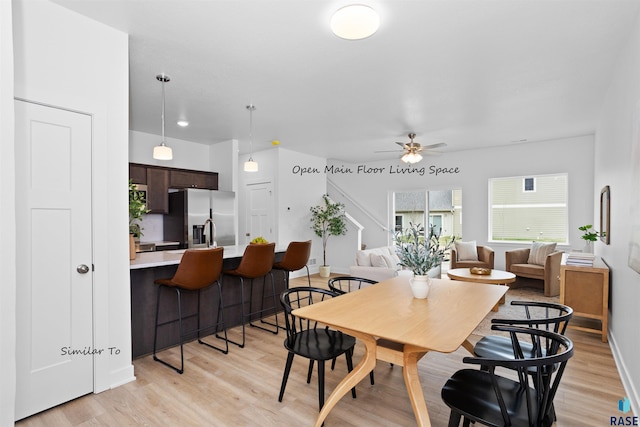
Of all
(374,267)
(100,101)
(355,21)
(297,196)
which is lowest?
(374,267)

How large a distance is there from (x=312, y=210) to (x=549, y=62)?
16.7 ft

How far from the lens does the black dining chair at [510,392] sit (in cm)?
136

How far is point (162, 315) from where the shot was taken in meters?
3.24

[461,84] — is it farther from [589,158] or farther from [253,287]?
[589,158]

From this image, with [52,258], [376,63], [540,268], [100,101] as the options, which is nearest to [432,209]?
[540,268]

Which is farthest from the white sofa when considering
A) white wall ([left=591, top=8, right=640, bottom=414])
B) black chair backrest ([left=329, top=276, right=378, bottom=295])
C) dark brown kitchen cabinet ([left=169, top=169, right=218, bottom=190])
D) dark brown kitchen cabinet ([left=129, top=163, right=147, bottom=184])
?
dark brown kitchen cabinet ([left=129, top=163, right=147, bottom=184])

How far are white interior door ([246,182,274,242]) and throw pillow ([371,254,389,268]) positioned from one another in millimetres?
2598

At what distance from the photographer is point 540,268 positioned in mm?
5664

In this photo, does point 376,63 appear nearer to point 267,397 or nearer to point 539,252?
point 267,397

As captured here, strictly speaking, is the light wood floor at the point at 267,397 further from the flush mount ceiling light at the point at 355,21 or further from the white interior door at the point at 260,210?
the white interior door at the point at 260,210

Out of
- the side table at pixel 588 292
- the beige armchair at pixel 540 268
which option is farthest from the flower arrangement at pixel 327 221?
the side table at pixel 588 292

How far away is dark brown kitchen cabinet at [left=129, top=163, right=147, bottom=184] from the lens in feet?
17.1

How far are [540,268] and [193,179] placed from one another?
607 cm

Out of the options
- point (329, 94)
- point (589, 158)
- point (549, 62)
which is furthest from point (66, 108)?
point (589, 158)
